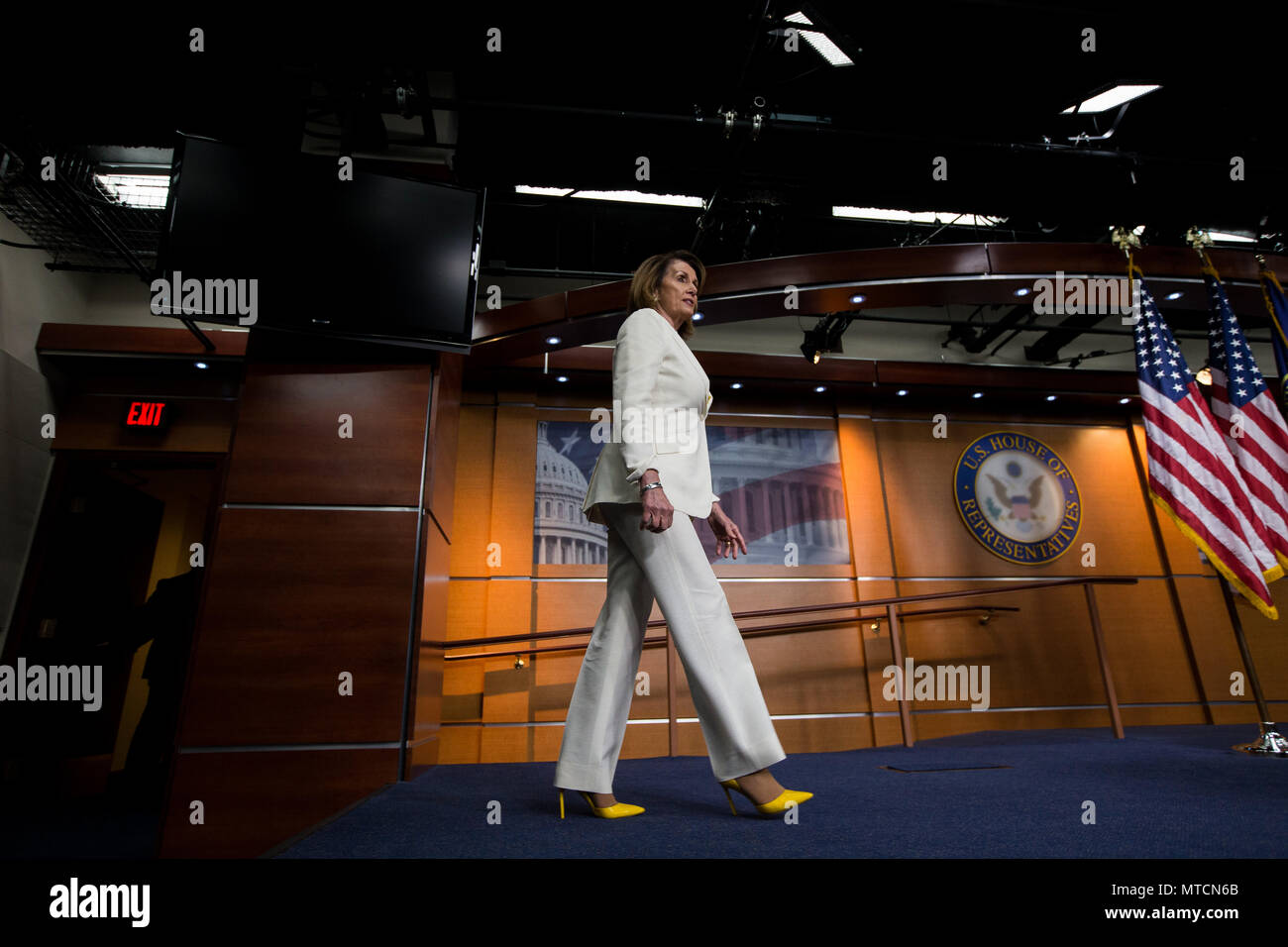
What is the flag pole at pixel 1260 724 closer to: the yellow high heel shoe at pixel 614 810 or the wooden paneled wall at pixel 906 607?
the wooden paneled wall at pixel 906 607

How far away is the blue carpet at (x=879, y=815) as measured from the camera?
4.34 ft

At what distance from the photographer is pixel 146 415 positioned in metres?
5.33

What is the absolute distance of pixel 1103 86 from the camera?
4.08 m

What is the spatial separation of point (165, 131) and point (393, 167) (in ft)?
4.43

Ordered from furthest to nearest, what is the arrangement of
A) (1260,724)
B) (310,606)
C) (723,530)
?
(1260,724), (310,606), (723,530)

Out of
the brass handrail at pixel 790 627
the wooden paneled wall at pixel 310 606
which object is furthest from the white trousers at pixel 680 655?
the brass handrail at pixel 790 627

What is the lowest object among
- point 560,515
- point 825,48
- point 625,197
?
point 560,515

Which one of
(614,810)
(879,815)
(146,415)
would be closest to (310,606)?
(614,810)

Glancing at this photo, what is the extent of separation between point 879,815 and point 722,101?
159 inches

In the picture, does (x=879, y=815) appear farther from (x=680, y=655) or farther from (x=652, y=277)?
(x=652, y=277)

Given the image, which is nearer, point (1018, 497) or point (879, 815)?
point (879, 815)

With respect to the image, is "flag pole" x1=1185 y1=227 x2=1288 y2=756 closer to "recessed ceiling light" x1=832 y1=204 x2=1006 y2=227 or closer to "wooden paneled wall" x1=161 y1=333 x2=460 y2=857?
"recessed ceiling light" x1=832 y1=204 x2=1006 y2=227

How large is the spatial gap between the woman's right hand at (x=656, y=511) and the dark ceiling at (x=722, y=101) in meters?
3.00

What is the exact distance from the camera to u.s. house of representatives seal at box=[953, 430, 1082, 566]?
6.16m
